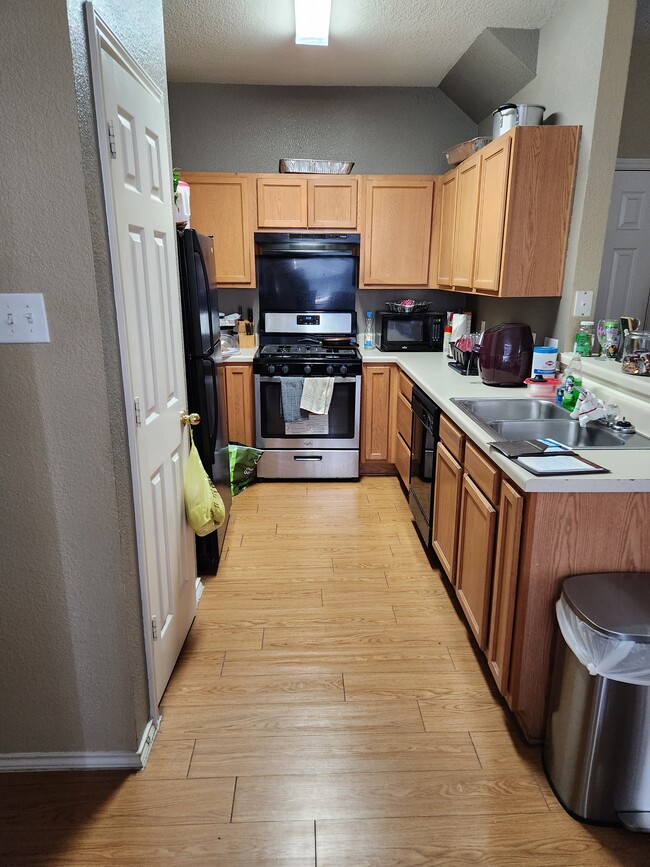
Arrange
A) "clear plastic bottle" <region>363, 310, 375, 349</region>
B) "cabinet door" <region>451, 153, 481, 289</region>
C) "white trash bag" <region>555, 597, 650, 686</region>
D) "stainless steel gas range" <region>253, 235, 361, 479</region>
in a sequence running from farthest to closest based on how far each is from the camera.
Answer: "clear plastic bottle" <region>363, 310, 375, 349</region>
"stainless steel gas range" <region>253, 235, 361, 479</region>
"cabinet door" <region>451, 153, 481, 289</region>
"white trash bag" <region>555, 597, 650, 686</region>

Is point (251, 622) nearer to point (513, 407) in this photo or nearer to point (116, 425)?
point (116, 425)

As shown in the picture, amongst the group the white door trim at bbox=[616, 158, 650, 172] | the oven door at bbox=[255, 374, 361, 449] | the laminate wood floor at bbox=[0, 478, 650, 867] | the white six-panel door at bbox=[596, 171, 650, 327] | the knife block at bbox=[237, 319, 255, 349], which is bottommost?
the laminate wood floor at bbox=[0, 478, 650, 867]

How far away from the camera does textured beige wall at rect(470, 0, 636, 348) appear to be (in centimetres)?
238

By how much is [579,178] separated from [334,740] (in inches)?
103

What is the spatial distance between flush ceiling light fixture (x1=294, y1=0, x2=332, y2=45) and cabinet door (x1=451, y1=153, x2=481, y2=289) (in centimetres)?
106

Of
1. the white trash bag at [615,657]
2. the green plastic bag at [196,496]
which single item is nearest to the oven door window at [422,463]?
the green plastic bag at [196,496]

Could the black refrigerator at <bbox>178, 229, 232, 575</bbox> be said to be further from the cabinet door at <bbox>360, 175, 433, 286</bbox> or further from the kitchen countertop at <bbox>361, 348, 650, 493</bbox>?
the cabinet door at <bbox>360, 175, 433, 286</bbox>

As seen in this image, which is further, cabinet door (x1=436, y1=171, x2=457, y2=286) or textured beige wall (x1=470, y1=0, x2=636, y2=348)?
cabinet door (x1=436, y1=171, x2=457, y2=286)

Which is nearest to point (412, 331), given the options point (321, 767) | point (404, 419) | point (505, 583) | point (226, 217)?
point (404, 419)

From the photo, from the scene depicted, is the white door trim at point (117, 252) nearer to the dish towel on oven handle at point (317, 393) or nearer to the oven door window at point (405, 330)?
the dish towel on oven handle at point (317, 393)

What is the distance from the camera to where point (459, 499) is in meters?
2.29

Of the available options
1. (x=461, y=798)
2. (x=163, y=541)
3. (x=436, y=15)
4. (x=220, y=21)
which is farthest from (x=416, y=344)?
(x=461, y=798)

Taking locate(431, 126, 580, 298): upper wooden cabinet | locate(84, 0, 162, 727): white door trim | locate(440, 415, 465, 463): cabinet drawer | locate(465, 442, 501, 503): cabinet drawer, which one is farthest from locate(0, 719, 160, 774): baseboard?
locate(431, 126, 580, 298): upper wooden cabinet

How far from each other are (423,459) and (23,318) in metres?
2.06
